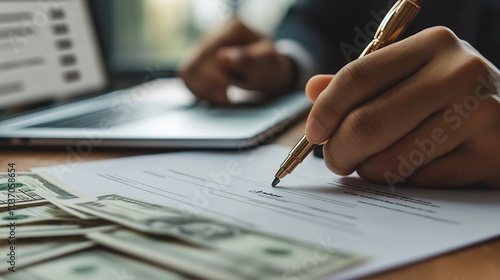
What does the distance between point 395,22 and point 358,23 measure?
91cm

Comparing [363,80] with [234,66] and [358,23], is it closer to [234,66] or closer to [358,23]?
[234,66]

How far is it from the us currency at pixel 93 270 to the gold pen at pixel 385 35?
18 cm

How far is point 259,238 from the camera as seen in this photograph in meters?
0.32

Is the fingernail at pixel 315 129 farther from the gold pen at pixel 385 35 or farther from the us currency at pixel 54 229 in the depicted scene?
the us currency at pixel 54 229

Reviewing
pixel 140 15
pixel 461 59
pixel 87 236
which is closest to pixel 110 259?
pixel 87 236

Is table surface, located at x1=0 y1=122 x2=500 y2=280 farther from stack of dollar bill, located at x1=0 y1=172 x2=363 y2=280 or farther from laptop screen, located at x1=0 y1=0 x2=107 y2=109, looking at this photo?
laptop screen, located at x1=0 y1=0 x2=107 y2=109

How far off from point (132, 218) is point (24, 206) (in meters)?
0.10

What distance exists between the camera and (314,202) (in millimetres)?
404

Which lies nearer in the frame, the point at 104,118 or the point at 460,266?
the point at 460,266

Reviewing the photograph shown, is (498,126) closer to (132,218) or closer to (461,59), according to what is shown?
(461,59)

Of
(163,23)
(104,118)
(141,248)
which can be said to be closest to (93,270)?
(141,248)

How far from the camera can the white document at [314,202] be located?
12.8 inches

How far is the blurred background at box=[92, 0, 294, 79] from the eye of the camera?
2.08 meters

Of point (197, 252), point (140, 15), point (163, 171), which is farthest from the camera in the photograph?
point (140, 15)
